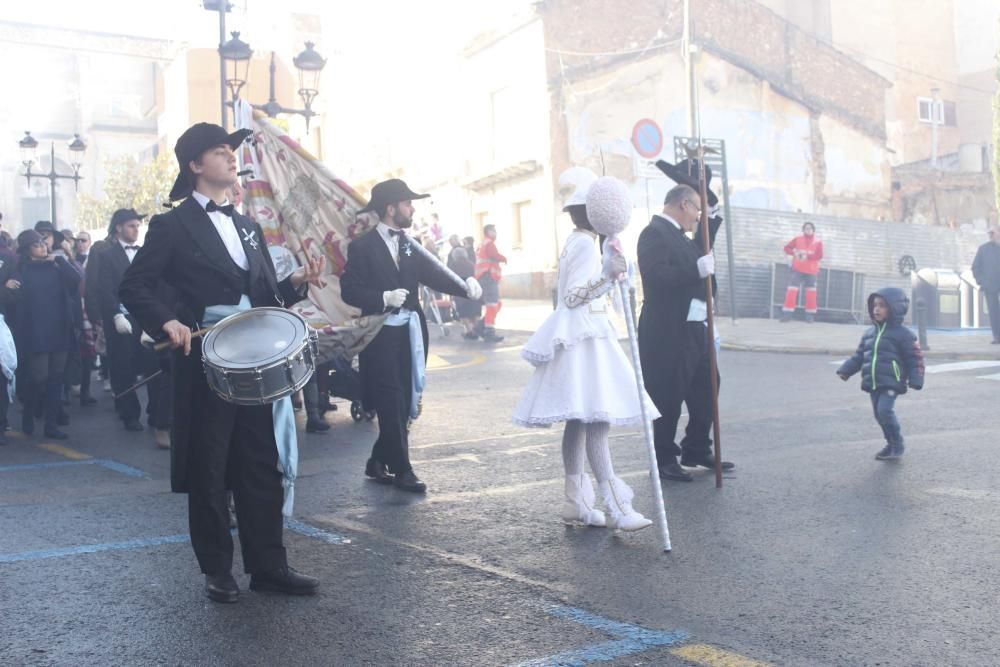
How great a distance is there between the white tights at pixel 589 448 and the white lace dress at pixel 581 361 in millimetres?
138

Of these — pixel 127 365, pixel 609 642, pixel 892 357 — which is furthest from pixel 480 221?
pixel 609 642

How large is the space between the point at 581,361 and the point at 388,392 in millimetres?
1643

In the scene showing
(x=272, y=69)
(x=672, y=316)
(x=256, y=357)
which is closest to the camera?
(x=256, y=357)

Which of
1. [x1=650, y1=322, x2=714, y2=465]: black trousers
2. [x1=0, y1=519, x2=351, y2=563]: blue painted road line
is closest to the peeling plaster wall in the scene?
[x1=650, y1=322, x2=714, y2=465]: black trousers

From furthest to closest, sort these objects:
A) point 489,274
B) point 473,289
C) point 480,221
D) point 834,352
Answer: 1. point 480,221
2. point 489,274
3. point 834,352
4. point 473,289

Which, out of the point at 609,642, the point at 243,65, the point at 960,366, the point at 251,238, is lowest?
the point at 609,642

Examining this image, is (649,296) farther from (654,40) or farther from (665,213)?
(654,40)

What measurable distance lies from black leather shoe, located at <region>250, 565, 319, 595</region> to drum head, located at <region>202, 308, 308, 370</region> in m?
0.92

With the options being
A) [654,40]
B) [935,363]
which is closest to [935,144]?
[654,40]

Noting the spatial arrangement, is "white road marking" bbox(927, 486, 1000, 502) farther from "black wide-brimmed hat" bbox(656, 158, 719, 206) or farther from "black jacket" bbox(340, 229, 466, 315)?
"black jacket" bbox(340, 229, 466, 315)

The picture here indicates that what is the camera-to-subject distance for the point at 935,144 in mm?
45969

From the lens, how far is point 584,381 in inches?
237

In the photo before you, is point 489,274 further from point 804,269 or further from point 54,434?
point 54,434

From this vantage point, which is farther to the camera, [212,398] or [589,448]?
[589,448]
